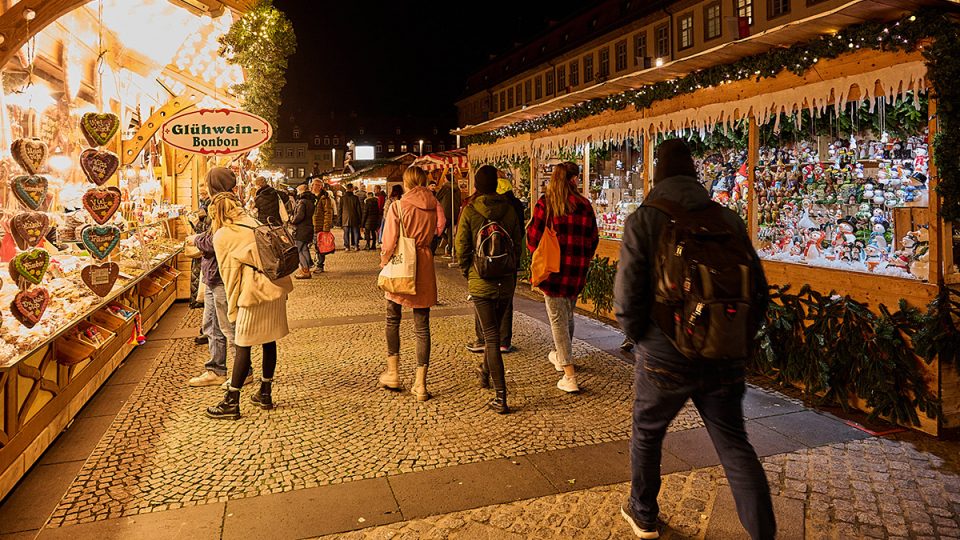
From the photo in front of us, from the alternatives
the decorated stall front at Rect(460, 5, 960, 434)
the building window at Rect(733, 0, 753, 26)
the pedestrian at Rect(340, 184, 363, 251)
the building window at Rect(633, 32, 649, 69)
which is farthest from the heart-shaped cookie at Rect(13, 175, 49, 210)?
the building window at Rect(633, 32, 649, 69)

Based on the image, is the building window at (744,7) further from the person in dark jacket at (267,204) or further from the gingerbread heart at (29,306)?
the gingerbread heart at (29,306)

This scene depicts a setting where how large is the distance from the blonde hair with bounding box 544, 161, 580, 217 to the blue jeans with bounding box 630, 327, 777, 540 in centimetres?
273

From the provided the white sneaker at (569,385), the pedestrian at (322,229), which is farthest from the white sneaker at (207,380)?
the pedestrian at (322,229)

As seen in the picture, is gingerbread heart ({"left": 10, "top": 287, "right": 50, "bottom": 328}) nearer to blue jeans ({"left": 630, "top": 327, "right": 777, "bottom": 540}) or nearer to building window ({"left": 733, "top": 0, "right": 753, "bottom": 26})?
blue jeans ({"left": 630, "top": 327, "right": 777, "bottom": 540})

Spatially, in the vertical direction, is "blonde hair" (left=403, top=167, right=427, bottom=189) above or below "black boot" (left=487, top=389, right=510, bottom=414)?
above

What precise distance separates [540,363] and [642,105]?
359 cm

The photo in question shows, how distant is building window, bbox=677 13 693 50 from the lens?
92.9ft

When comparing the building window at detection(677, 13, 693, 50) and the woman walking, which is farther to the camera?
the building window at detection(677, 13, 693, 50)

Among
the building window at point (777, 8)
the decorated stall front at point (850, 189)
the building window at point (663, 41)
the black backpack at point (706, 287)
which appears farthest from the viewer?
the building window at point (663, 41)

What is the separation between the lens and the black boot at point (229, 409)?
16.7ft

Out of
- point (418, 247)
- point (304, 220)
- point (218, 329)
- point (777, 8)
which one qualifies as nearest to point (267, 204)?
point (304, 220)

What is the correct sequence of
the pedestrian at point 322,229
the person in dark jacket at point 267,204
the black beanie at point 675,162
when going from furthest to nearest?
the pedestrian at point 322,229, the person in dark jacket at point 267,204, the black beanie at point 675,162

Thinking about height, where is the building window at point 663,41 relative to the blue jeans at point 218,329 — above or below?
above

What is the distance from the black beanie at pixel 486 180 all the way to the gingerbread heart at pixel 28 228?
3.03 m
